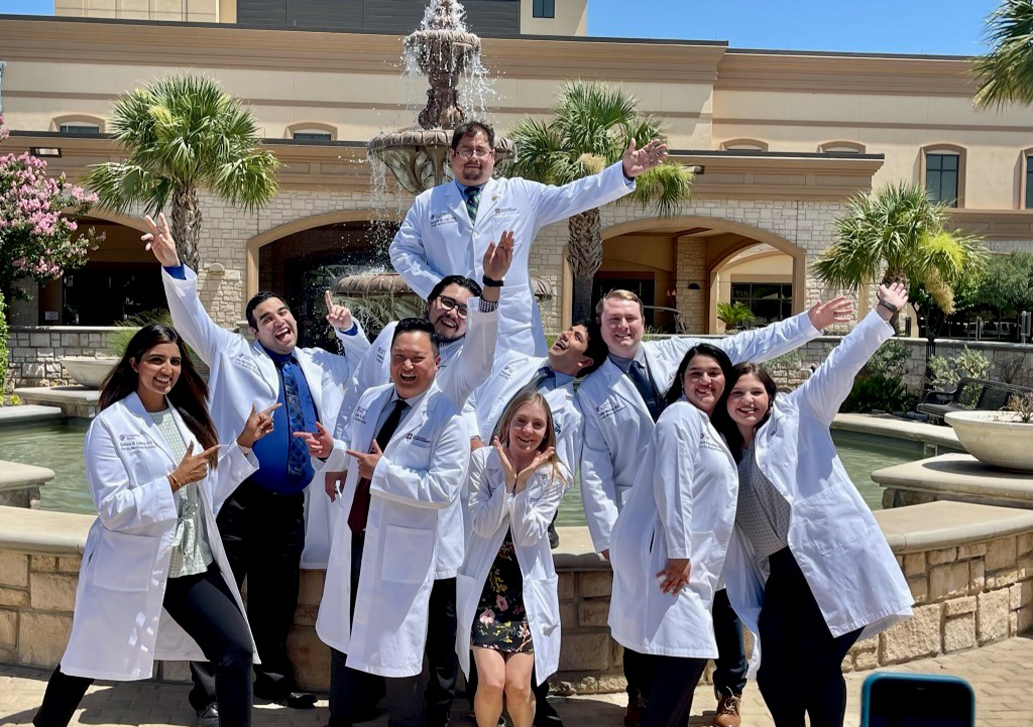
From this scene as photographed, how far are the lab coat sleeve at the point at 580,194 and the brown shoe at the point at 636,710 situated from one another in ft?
7.94

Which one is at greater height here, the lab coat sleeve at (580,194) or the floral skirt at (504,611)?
the lab coat sleeve at (580,194)

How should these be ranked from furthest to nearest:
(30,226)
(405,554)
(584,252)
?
(584,252) → (30,226) → (405,554)

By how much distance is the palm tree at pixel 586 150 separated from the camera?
908 inches

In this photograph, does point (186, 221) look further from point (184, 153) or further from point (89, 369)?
point (89, 369)

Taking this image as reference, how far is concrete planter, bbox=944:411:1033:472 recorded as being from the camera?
7.34 metres

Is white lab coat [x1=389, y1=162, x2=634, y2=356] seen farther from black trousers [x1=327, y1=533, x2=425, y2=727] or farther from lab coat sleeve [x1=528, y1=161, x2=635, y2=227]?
black trousers [x1=327, y1=533, x2=425, y2=727]

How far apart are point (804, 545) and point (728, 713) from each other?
41.7 inches

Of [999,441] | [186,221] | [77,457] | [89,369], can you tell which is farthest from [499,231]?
[186,221]

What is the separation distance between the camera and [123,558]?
429 centimetres

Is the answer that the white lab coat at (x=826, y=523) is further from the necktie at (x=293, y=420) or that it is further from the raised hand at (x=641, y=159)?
the necktie at (x=293, y=420)

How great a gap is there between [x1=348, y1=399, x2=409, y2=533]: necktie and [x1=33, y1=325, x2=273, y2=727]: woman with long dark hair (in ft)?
1.57

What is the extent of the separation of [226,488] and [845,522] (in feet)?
8.49

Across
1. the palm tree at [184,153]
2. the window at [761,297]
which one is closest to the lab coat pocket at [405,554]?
the palm tree at [184,153]

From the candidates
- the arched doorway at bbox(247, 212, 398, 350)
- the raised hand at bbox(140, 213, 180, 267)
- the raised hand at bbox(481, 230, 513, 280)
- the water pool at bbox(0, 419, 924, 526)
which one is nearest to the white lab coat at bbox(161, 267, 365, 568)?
the raised hand at bbox(140, 213, 180, 267)
